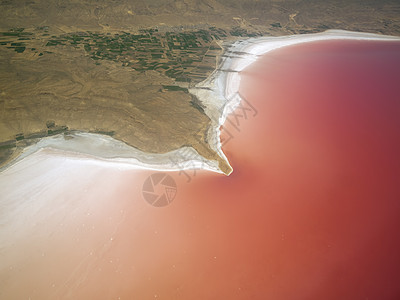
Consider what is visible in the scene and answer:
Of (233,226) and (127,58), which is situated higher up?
(127,58)

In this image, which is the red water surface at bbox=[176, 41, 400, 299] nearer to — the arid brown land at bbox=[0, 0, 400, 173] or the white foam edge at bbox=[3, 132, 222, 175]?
the white foam edge at bbox=[3, 132, 222, 175]

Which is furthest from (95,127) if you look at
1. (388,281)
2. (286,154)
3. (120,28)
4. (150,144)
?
(120,28)

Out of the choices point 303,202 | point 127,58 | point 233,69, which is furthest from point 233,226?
point 127,58

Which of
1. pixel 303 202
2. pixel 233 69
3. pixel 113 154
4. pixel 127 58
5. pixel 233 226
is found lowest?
pixel 233 226

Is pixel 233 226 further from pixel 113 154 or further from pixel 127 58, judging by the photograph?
pixel 127 58

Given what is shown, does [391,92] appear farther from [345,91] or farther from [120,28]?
[120,28]


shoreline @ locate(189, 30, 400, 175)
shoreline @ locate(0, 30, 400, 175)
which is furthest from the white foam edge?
shoreline @ locate(189, 30, 400, 175)
